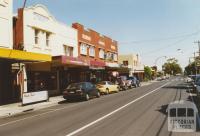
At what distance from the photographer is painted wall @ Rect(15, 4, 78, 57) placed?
27991 millimetres

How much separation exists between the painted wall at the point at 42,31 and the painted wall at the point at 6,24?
169cm

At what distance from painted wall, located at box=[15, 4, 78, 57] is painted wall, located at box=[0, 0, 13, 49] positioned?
66.6 inches

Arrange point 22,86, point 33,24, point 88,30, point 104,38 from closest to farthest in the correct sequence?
point 22,86
point 33,24
point 88,30
point 104,38

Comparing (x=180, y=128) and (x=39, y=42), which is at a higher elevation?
(x=39, y=42)

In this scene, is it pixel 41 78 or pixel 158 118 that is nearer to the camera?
pixel 158 118

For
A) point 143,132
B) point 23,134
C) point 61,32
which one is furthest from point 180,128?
point 61,32

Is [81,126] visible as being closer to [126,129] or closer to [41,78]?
[126,129]

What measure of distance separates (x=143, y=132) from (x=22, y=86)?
17.6m

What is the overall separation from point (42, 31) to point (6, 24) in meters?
6.03

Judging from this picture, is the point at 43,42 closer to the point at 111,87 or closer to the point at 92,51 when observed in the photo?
the point at 111,87

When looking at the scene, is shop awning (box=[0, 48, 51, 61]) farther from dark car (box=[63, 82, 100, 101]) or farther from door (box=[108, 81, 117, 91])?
door (box=[108, 81, 117, 91])

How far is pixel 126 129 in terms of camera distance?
36.3 feet

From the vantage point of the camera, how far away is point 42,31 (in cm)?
3123

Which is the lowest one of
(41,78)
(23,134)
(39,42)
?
(23,134)
